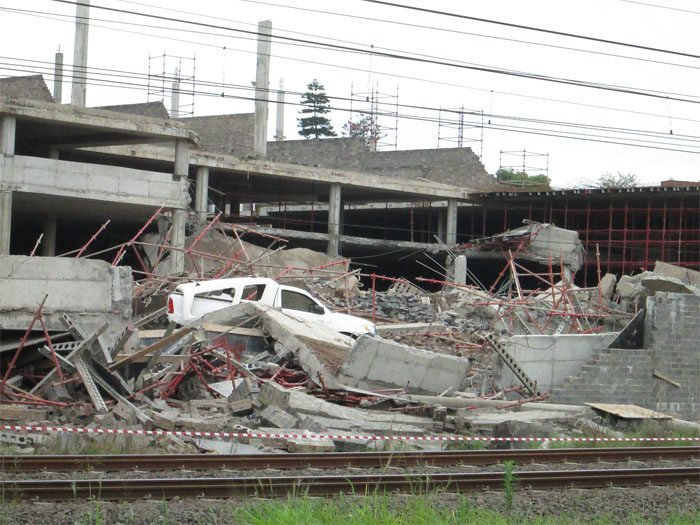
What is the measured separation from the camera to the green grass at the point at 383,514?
784 centimetres

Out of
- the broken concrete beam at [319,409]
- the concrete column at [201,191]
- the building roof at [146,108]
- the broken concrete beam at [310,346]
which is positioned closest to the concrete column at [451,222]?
the concrete column at [201,191]

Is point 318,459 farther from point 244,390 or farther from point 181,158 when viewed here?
point 181,158

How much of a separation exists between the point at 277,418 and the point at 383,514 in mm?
6294

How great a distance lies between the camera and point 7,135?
99.2 feet

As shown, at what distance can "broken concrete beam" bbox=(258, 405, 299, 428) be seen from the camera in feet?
46.0

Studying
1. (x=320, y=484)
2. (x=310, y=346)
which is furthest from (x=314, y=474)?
(x=310, y=346)

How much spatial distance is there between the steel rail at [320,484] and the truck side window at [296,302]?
11.8 metres

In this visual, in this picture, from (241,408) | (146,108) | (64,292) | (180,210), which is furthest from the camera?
(146,108)

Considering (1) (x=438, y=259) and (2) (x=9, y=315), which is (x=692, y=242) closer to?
(1) (x=438, y=259)

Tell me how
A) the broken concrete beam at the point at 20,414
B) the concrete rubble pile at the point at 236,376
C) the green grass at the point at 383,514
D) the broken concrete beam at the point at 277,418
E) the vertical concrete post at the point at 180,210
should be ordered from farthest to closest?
the vertical concrete post at the point at 180,210 → the broken concrete beam at the point at 277,418 → the concrete rubble pile at the point at 236,376 → the broken concrete beam at the point at 20,414 → the green grass at the point at 383,514

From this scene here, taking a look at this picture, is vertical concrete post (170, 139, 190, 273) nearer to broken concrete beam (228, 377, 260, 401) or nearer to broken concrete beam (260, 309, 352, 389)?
broken concrete beam (260, 309, 352, 389)

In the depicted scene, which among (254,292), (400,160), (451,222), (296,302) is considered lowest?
(296,302)

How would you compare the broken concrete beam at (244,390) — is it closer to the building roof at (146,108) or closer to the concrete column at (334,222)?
the concrete column at (334,222)

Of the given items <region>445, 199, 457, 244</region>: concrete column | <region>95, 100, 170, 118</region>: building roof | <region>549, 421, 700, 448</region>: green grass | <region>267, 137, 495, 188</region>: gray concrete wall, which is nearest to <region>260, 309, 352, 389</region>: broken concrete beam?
<region>549, 421, 700, 448</region>: green grass
